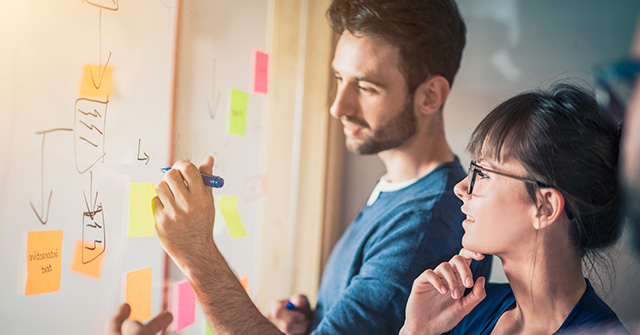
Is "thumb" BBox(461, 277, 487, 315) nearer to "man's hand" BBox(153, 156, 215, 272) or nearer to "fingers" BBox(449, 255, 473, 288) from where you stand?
"fingers" BBox(449, 255, 473, 288)

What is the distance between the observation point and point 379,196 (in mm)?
1296

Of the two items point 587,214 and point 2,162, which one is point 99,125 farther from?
point 587,214

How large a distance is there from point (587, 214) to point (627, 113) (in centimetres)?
24

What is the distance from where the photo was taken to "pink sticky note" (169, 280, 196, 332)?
3.59 ft

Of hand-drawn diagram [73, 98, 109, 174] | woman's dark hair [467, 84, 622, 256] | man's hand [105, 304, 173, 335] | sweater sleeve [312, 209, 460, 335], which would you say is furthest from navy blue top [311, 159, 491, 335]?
hand-drawn diagram [73, 98, 109, 174]

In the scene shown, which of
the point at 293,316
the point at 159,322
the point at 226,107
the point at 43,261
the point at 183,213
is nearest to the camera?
the point at 43,261

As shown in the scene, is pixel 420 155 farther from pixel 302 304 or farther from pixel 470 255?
pixel 302 304

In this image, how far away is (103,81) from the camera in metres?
0.87

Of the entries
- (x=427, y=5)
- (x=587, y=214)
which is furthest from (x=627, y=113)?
(x=427, y=5)

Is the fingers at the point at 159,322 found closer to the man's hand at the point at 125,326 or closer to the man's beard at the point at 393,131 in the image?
the man's hand at the point at 125,326

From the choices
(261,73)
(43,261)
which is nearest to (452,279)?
(43,261)

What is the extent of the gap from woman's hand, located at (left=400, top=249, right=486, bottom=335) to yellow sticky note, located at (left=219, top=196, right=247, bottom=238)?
564 millimetres

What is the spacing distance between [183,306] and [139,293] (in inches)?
6.5

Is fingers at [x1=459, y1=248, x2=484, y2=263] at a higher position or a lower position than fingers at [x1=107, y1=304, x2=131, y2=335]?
higher
